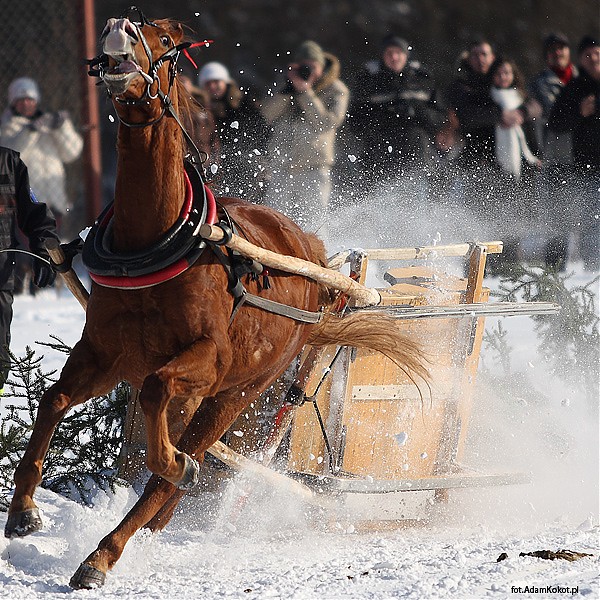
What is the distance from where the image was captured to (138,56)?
3586mm

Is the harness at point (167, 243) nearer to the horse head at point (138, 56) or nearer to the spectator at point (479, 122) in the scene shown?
the horse head at point (138, 56)

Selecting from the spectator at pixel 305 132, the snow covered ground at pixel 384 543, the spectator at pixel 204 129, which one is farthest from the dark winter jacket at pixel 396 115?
the snow covered ground at pixel 384 543

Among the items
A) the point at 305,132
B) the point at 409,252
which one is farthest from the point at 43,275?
the point at 305,132

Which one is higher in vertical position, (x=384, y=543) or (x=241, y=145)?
(x=241, y=145)

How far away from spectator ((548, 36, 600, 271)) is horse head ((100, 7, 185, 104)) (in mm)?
4891

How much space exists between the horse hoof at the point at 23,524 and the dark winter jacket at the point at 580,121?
561 cm

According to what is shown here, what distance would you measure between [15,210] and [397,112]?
3842 millimetres

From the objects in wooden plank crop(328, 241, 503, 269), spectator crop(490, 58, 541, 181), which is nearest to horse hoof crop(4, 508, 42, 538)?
wooden plank crop(328, 241, 503, 269)

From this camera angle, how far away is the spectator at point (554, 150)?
764 cm

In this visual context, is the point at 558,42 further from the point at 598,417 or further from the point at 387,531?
the point at 387,531

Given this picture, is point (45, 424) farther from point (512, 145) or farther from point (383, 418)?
point (512, 145)

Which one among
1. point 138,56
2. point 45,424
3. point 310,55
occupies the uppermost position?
point 310,55

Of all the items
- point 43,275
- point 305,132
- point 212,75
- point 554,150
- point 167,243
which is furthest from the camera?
point 554,150

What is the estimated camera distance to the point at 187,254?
12.7 ft
